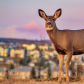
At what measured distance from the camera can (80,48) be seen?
8.39 meters

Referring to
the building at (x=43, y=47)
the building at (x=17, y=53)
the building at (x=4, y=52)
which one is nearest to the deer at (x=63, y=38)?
the building at (x=17, y=53)

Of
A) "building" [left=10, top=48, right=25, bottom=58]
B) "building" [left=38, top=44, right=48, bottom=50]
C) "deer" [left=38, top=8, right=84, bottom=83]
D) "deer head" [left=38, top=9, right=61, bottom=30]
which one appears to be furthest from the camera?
"building" [left=38, top=44, right=48, bottom=50]

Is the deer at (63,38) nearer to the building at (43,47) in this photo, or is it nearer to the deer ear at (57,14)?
the deer ear at (57,14)

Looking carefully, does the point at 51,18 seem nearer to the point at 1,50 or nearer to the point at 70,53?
the point at 70,53

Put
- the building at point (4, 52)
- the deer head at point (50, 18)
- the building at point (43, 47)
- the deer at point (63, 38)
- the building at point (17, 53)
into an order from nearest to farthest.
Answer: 1. the deer head at point (50, 18)
2. the deer at point (63, 38)
3. the building at point (17, 53)
4. the building at point (4, 52)
5. the building at point (43, 47)

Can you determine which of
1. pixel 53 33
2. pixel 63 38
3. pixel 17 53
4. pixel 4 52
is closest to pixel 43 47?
pixel 17 53

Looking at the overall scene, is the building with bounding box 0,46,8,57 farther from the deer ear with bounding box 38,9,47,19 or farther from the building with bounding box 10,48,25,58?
the deer ear with bounding box 38,9,47,19

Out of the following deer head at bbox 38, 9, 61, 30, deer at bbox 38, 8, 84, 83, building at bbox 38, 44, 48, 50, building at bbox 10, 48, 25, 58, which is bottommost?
building at bbox 10, 48, 25, 58

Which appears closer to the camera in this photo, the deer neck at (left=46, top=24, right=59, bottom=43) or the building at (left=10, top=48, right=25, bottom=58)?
the deer neck at (left=46, top=24, right=59, bottom=43)

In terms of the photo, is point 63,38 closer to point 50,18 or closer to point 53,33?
point 53,33

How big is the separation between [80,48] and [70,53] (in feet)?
2.07

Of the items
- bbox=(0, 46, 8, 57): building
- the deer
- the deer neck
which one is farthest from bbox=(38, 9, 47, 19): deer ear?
bbox=(0, 46, 8, 57): building

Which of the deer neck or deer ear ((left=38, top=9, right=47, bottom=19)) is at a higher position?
deer ear ((left=38, top=9, right=47, bottom=19))

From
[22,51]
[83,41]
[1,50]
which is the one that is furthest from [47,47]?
[83,41]
